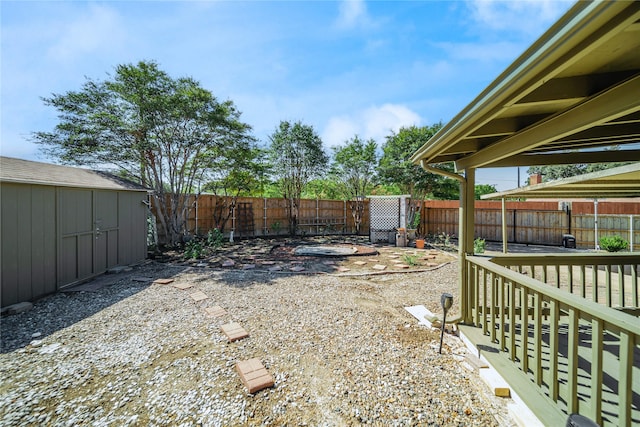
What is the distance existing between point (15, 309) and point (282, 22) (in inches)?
262

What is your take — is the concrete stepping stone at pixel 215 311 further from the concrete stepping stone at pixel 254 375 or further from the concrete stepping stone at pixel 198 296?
the concrete stepping stone at pixel 254 375

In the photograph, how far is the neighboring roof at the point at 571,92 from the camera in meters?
0.91

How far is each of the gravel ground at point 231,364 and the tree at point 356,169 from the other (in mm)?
8905

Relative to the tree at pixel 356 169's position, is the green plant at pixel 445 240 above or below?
below

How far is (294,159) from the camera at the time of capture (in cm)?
1188

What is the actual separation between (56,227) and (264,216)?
7.59 meters

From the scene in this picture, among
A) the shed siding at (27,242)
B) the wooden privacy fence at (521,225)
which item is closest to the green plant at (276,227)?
the shed siding at (27,242)

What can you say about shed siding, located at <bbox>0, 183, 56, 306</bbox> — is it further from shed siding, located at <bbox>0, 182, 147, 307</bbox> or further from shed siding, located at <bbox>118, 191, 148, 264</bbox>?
shed siding, located at <bbox>118, 191, 148, 264</bbox>

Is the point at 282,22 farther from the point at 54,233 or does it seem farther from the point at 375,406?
the point at 375,406

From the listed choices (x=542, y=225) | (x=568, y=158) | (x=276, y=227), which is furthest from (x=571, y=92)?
(x=542, y=225)

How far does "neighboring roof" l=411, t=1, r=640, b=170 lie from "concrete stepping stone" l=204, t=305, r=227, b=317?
3362 millimetres

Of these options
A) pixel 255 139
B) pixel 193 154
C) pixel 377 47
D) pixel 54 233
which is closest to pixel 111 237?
pixel 54 233

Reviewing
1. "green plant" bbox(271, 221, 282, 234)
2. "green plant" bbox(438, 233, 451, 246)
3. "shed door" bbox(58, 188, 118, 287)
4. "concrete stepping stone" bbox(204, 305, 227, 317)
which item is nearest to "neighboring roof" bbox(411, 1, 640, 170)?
"concrete stepping stone" bbox(204, 305, 227, 317)

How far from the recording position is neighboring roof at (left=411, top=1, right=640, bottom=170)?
91 cm
